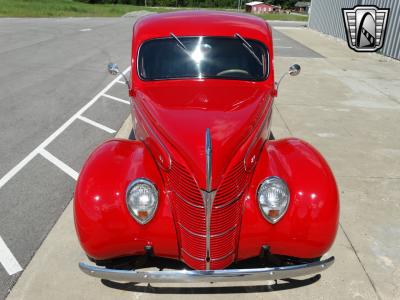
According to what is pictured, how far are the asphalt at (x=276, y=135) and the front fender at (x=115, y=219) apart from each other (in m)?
0.51

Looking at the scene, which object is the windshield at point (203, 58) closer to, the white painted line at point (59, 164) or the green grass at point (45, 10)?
the white painted line at point (59, 164)

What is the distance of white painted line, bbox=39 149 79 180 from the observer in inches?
186

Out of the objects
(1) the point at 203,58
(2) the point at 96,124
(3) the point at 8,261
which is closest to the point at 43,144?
(2) the point at 96,124

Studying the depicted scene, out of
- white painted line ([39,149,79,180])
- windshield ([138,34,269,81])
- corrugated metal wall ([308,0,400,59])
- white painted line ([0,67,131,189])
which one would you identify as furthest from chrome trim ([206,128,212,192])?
corrugated metal wall ([308,0,400,59])

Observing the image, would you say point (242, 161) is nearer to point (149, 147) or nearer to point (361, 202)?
point (149, 147)

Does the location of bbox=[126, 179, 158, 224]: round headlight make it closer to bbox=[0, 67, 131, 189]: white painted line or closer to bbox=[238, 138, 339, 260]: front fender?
bbox=[238, 138, 339, 260]: front fender

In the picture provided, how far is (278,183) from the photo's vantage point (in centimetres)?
262

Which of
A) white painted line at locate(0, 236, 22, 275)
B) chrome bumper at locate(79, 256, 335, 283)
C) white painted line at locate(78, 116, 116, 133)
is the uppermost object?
chrome bumper at locate(79, 256, 335, 283)

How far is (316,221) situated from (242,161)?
718 mm

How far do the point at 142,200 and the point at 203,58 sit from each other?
1913mm

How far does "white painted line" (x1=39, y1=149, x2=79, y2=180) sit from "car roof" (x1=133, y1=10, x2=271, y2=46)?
6.64 feet

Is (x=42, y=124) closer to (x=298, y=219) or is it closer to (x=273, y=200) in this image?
(x=273, y=200)

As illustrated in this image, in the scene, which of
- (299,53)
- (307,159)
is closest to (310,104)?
(307,159)

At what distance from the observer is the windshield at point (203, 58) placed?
3752mm
